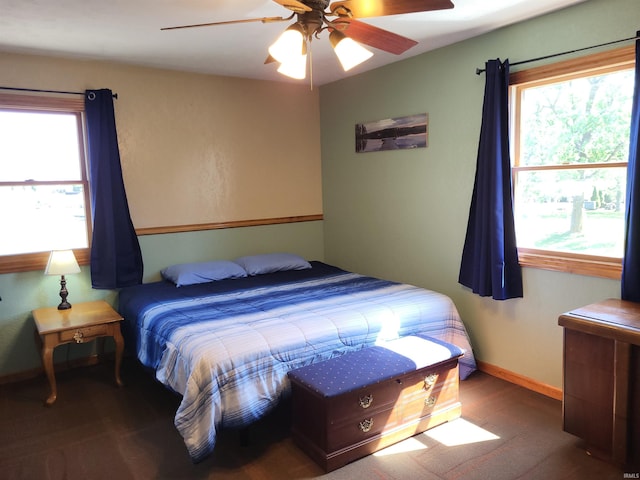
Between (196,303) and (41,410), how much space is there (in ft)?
3.81

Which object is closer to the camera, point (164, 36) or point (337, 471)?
point (337, 471)

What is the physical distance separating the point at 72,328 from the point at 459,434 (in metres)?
2.50

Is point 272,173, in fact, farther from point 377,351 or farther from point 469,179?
point 377,351

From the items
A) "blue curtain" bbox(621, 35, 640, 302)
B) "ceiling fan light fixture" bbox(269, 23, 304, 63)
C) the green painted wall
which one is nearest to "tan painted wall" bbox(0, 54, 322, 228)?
the green painted wall

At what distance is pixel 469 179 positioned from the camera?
3.42 m

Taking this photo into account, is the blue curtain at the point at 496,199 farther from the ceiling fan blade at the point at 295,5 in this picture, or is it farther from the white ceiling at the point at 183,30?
the ceiling fan blade at the point at 295,5

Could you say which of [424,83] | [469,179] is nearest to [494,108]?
[469,179]

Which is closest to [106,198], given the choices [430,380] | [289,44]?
[289,44]

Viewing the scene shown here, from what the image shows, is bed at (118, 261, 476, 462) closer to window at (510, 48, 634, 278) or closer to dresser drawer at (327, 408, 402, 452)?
dresser drawer at (327, 408, 402, 452)

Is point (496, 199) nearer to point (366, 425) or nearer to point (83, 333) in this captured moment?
point (366, 425)

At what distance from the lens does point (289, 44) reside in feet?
6.75

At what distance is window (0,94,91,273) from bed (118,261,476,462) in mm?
679

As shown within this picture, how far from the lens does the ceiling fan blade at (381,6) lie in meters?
1.93

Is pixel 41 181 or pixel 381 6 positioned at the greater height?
pixel 381 6
